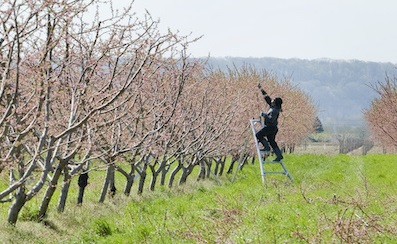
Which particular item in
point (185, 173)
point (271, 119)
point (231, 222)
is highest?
point (271, 119)

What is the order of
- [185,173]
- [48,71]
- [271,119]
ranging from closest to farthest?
1. [48,71]
2. [271,119]
3. [185,173]

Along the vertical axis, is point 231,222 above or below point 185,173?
above

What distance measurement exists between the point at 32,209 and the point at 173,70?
5.75 metres

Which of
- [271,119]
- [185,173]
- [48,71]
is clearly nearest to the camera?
[48,71]

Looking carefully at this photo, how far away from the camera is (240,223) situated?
7.69 metres

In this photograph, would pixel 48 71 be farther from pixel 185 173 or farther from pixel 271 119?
pixel 185 173

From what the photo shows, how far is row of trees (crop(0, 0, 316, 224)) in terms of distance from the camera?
20.2ft

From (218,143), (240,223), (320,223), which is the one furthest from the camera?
(218,143)

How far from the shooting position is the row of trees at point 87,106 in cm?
615

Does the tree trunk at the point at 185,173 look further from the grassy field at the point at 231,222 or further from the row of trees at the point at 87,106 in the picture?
the grassy field at the point at 231,222

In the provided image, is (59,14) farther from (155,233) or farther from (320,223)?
(320,223)

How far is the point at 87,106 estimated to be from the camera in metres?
8.77

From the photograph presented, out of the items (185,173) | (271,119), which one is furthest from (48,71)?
(185,173)

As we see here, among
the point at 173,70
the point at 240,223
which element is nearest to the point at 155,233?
the point at 240,223
